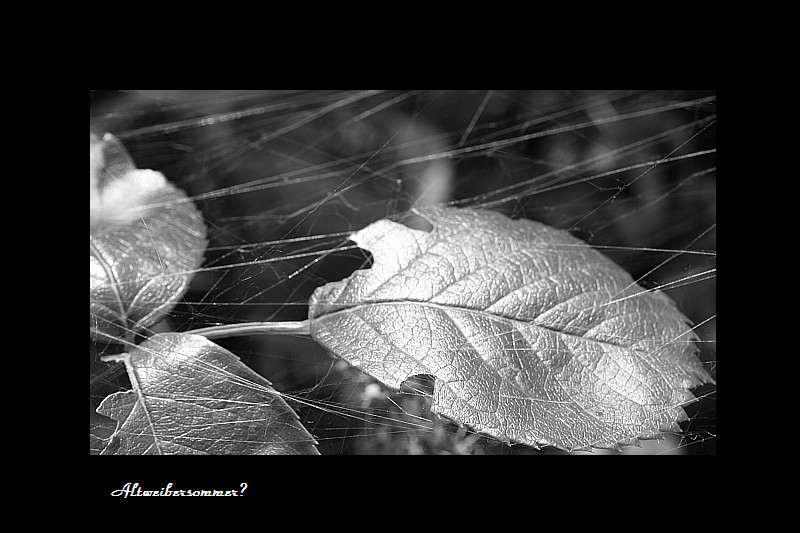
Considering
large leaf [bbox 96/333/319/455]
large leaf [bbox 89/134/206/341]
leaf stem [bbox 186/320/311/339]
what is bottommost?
large leaf [bbox 96/333/319/455]

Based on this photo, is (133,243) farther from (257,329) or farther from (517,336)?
(517,336)

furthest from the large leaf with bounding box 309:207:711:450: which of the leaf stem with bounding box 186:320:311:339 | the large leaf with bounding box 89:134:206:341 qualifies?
the large leaf with bounding box 89:134:206:341

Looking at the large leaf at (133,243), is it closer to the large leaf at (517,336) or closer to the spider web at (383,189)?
the spider web at (383,189)

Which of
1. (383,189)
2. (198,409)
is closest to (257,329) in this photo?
(198,409)

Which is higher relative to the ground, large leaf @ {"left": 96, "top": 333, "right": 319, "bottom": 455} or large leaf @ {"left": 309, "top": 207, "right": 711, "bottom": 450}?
large leaf @ {"left": 309, "top": 207, "right": 711, "bottom": 450}

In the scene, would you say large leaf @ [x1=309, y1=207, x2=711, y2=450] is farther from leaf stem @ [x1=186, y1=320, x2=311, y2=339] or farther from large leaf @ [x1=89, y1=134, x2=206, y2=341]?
large leaf @ [x1=89, y1=134, x2=206, y2=341]
